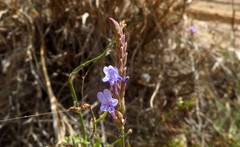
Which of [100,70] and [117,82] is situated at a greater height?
[117,82]

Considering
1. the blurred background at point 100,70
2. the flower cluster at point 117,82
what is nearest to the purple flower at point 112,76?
the flower cluster at point 117,82

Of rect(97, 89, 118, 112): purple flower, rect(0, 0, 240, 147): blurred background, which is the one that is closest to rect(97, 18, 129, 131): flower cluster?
rect(97, 89, 118, 112): purple flower

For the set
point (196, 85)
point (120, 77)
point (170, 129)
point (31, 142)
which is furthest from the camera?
point (196, 85)

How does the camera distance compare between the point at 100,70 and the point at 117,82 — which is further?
the point at 100,70

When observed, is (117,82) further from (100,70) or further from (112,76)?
(100,70)

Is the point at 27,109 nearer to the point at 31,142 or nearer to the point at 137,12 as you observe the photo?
the point at 31,142

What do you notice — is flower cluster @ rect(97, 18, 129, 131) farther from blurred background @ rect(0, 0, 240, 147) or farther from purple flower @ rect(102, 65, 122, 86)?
blurred background @ rect(0, 0, 240, 147)

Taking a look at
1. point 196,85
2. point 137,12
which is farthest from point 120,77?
point 196,85

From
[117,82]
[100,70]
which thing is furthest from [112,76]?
[100,70]
